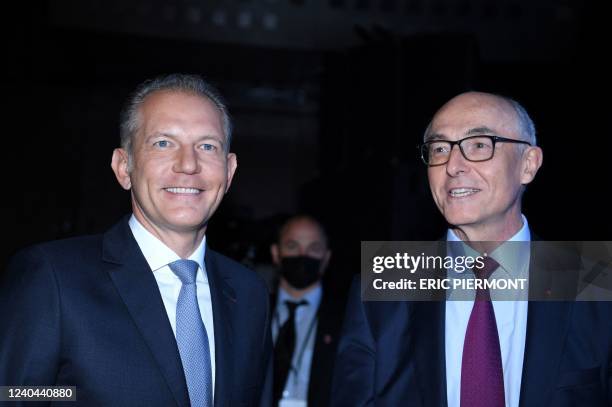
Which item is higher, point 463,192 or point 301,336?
point 463,192

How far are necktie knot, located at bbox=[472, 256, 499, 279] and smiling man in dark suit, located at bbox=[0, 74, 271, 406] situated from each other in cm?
63

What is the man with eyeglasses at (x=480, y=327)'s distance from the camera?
189cm

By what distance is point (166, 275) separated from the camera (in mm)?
1930

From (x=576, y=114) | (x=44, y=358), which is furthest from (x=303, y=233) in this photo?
(x=576, y=114)

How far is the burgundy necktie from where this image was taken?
1.89m

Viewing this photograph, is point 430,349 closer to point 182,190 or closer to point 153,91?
point 182,190

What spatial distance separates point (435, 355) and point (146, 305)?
0.77m

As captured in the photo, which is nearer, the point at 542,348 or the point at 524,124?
the point at 542,348

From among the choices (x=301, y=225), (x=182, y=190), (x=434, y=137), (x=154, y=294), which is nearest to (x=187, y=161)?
(x=182, y=190)

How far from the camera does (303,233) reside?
405 cm

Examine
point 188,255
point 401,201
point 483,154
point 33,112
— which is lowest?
point 188,255

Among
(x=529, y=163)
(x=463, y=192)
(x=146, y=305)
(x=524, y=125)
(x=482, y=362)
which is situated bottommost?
(x=482, y=362)

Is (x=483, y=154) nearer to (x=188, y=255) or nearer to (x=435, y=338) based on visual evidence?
(x=435, y=338)

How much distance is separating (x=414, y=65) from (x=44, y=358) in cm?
505
